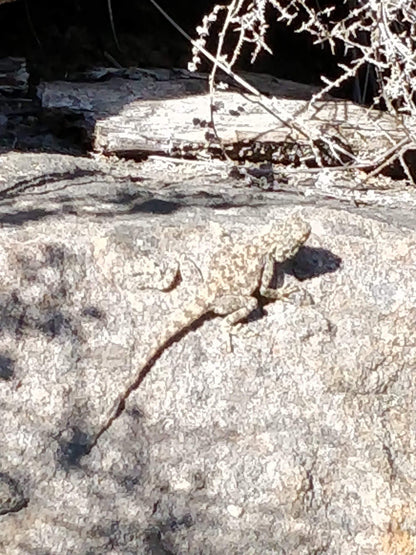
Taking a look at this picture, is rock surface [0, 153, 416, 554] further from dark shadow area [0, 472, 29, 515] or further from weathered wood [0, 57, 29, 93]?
weathered wood [0, 57, 29, 93]

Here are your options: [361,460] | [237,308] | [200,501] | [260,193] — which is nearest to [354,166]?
[260,193]

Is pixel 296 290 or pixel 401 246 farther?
pixel 401 246

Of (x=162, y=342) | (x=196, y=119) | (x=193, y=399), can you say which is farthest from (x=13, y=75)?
(x=193, y=399)

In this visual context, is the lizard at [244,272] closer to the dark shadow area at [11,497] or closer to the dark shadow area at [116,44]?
the dark shadow area at [11,497]

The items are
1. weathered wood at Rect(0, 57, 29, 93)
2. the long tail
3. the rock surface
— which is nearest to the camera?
the rock surface

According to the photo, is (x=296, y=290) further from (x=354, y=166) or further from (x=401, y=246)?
(x=354, y=166)

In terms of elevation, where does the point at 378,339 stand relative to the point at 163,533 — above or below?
above

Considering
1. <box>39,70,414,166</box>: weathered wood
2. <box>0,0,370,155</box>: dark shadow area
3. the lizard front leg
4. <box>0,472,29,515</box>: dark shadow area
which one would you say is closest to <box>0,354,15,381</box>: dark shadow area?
<box>0,472,29,515</box>: dark shadow area
